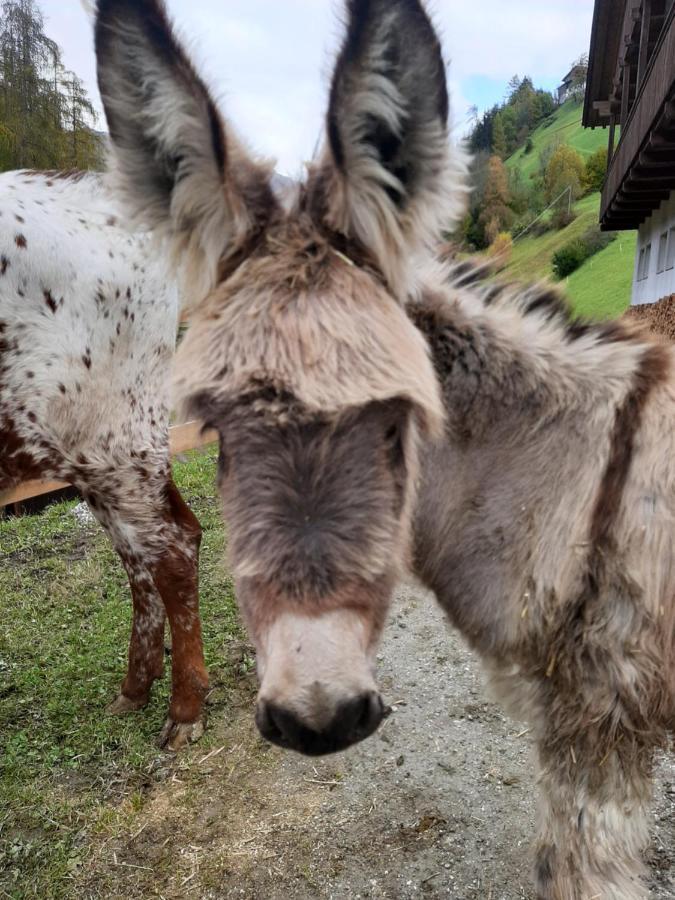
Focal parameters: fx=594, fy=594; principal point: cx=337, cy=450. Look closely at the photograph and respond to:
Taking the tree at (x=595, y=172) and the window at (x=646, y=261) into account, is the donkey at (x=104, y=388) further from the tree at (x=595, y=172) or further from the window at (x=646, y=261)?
the tree at (x=595, y=172)

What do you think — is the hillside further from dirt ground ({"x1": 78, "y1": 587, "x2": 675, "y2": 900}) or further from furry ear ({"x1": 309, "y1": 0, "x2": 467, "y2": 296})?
dirt ground ({"x1": 78, "y1": 587, "x2": 675, "y2": 900})

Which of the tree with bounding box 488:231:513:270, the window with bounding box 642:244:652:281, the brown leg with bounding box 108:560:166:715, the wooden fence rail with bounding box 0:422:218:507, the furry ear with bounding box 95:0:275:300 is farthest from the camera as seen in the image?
the window with bounding box 642:244:652:281

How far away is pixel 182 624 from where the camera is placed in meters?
3.61

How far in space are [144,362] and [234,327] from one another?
81.0 inches

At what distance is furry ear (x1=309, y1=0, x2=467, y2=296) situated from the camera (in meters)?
1.47

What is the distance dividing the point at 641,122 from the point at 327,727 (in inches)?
440

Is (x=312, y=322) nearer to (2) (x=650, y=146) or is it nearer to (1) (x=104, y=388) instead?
(1) (x=104, y=388)

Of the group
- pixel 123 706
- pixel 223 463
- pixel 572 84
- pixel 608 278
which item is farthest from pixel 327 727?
pixel 572 84

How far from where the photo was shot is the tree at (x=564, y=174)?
135 ft

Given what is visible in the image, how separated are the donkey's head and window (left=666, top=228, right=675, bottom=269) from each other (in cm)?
1338

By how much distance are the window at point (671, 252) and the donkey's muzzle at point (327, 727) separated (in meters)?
14.0

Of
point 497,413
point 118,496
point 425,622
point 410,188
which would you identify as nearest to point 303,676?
point 497,413

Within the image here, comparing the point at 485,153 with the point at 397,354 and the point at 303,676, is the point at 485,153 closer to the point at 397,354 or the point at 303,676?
the point at 397,354

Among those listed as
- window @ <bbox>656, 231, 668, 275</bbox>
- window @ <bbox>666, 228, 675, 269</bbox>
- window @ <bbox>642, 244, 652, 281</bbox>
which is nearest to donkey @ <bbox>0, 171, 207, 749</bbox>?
window @ <bbox>666, 228, 675, 269</bbox>
